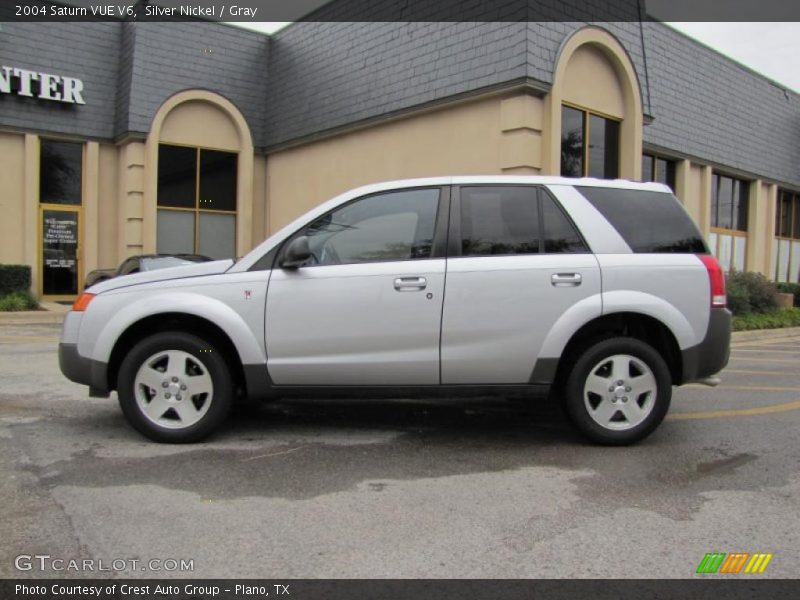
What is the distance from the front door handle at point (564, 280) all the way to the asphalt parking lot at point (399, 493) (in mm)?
1183

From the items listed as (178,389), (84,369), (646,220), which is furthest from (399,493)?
(646,220)

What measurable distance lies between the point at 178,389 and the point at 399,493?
72.5 inches

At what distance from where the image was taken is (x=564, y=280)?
475 cm

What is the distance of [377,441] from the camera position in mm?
5035

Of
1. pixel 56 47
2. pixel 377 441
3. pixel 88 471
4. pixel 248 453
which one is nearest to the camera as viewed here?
pixel 88 471

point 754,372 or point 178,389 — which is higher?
point 178,389

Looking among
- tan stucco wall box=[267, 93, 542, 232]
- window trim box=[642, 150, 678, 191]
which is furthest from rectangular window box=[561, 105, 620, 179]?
window trim box=[642, 150, 678, 191]

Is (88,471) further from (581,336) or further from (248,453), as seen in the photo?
(581,336)

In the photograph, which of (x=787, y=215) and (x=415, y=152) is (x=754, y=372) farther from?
(x=787, y=215)

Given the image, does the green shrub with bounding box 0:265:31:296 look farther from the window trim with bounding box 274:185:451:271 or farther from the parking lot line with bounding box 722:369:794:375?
the parking lot line with bounding box 722:369:794:375

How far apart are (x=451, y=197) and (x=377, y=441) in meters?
1.86

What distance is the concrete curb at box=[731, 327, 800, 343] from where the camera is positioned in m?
13.5
